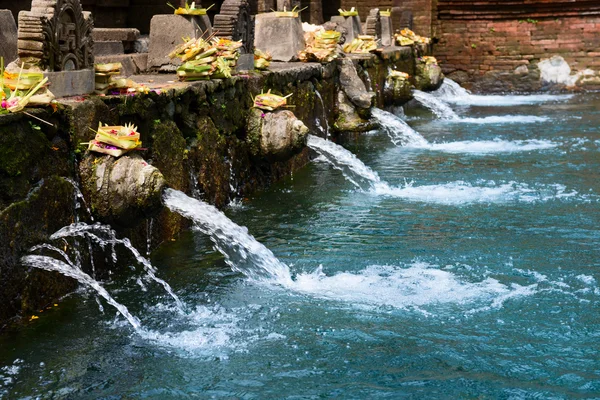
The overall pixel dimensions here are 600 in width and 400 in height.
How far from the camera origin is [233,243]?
628 centimetres

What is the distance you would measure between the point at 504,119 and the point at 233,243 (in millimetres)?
9647

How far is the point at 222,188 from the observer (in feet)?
26.2

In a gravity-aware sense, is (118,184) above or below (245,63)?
below

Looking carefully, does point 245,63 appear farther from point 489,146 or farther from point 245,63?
point 489,146

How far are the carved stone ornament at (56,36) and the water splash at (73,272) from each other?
47.6 inches

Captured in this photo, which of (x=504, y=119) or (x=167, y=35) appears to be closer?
(x=167, y=35)

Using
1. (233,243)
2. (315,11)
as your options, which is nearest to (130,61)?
(233,243)

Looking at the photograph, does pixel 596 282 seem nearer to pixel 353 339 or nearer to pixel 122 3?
pixel 353 339

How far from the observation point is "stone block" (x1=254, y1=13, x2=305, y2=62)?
1124cm

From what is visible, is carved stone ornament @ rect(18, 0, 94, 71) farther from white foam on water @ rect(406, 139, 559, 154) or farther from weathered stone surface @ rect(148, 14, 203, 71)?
white foam on water @ rect(406, 139, 559, 154)

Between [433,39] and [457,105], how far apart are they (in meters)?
3.78

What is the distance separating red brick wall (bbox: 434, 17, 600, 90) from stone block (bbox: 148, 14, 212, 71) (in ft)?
43.1

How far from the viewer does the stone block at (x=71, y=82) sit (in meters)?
5.58

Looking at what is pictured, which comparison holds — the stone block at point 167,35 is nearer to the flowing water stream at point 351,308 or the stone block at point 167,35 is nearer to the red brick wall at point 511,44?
the flowing water stream at point 351,308
